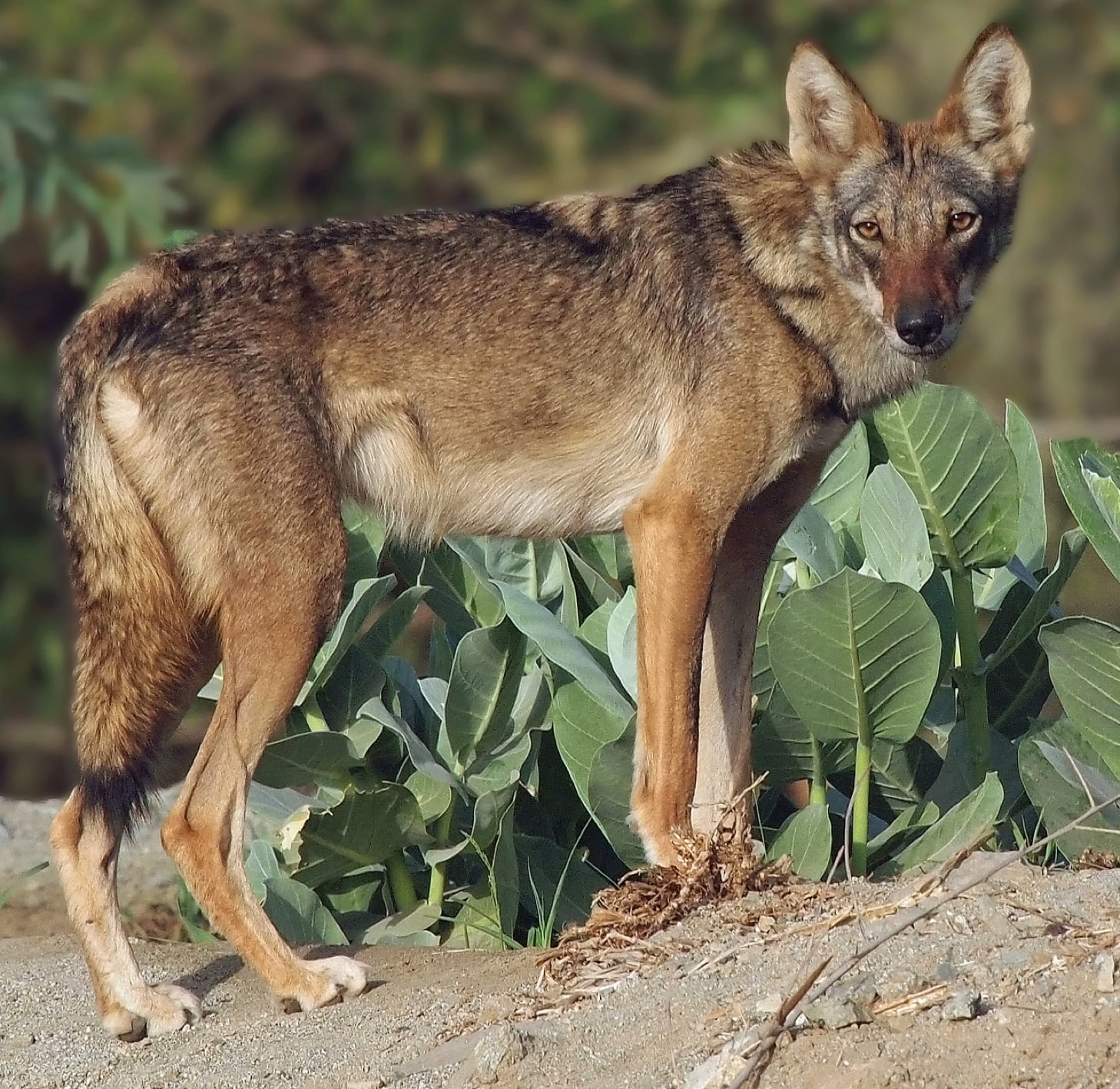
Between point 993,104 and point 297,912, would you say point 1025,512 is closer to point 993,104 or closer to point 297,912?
point 993,104

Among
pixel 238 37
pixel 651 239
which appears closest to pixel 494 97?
pixel 238 37

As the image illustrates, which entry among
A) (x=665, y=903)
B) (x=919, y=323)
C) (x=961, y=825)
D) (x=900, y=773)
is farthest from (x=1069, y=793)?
(x=919, y=323)

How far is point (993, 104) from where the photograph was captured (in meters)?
5.04

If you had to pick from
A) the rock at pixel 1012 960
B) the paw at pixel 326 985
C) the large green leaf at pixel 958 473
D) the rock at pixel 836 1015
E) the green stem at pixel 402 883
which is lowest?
the green stem at pixel 402 883

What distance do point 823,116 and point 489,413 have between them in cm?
124

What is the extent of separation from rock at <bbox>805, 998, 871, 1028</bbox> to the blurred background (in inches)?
309

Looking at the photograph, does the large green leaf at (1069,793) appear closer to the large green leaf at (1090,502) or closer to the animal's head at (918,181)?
the large green leaf at (1090,502)

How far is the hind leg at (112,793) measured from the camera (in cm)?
441

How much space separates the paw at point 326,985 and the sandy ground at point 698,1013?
0.05m

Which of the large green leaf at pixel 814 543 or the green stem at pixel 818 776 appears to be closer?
the green stem at pixel 818 776

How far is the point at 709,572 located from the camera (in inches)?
187

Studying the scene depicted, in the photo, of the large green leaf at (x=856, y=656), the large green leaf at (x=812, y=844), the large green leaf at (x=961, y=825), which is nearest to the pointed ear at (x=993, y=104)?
the large green leaf at (x=856, y=656)

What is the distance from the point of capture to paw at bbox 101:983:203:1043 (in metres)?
4.31

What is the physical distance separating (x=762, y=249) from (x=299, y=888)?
2.17 meters
